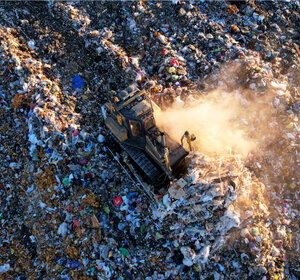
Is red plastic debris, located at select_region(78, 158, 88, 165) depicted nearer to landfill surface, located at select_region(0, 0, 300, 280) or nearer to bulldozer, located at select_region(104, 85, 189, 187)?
landfill surface, located at select_region(0, 0, 300, 280)

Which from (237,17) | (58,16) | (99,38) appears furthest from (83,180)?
(237,17)

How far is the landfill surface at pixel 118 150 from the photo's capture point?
19.7ft

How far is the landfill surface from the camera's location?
6.01 m

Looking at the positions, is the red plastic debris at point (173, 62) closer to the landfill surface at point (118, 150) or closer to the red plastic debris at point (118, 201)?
the landfill surface at point (118, 150)

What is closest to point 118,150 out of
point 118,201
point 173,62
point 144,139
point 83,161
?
point 83,161

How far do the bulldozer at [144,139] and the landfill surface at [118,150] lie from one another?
482mm

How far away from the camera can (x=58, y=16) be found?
9.67 m

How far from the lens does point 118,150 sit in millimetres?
7461

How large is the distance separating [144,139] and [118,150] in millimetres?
1176

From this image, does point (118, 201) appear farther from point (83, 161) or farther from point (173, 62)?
point (173, 62)

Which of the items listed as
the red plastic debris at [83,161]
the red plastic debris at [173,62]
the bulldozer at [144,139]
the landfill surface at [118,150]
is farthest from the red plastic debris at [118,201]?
the red plastic debris at [173,62]

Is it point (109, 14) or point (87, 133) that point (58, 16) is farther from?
point (87, 133)

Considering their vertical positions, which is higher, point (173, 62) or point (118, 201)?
point (173, 62)

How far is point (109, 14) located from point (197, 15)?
11.4 feet
